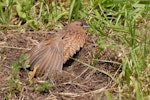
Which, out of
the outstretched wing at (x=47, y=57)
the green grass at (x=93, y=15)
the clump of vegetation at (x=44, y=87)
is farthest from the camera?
the green grass at (x=93, y=15)

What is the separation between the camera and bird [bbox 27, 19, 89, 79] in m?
5.13

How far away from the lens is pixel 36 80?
4.98 metres

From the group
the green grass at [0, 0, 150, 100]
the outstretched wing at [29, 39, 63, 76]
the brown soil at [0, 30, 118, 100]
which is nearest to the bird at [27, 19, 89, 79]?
the outstretched wing at [29, 39, 63, 76]

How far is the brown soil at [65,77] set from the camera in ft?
15.9

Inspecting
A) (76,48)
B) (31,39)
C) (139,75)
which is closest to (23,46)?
(31,39)

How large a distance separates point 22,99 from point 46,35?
4.05 ft

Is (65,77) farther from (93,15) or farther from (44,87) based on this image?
(93,15)

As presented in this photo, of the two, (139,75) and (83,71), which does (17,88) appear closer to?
(83,71)

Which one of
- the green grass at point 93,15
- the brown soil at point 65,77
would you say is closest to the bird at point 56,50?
the brown soil at point 65,77

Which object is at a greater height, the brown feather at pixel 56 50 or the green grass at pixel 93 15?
the green grass at pixel 93 15

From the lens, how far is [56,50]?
208 inches

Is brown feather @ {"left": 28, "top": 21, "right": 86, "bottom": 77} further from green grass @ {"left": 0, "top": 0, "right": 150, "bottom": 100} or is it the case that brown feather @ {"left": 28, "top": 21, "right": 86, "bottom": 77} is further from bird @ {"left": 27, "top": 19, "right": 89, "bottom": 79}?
green grass @ {"left": 0, "top": 0, "right": 150, "bottom": 100}

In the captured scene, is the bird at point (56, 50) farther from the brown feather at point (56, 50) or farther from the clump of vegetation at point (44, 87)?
the clump of vegetation at point (44, 87)

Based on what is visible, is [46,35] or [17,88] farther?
[46,35]
